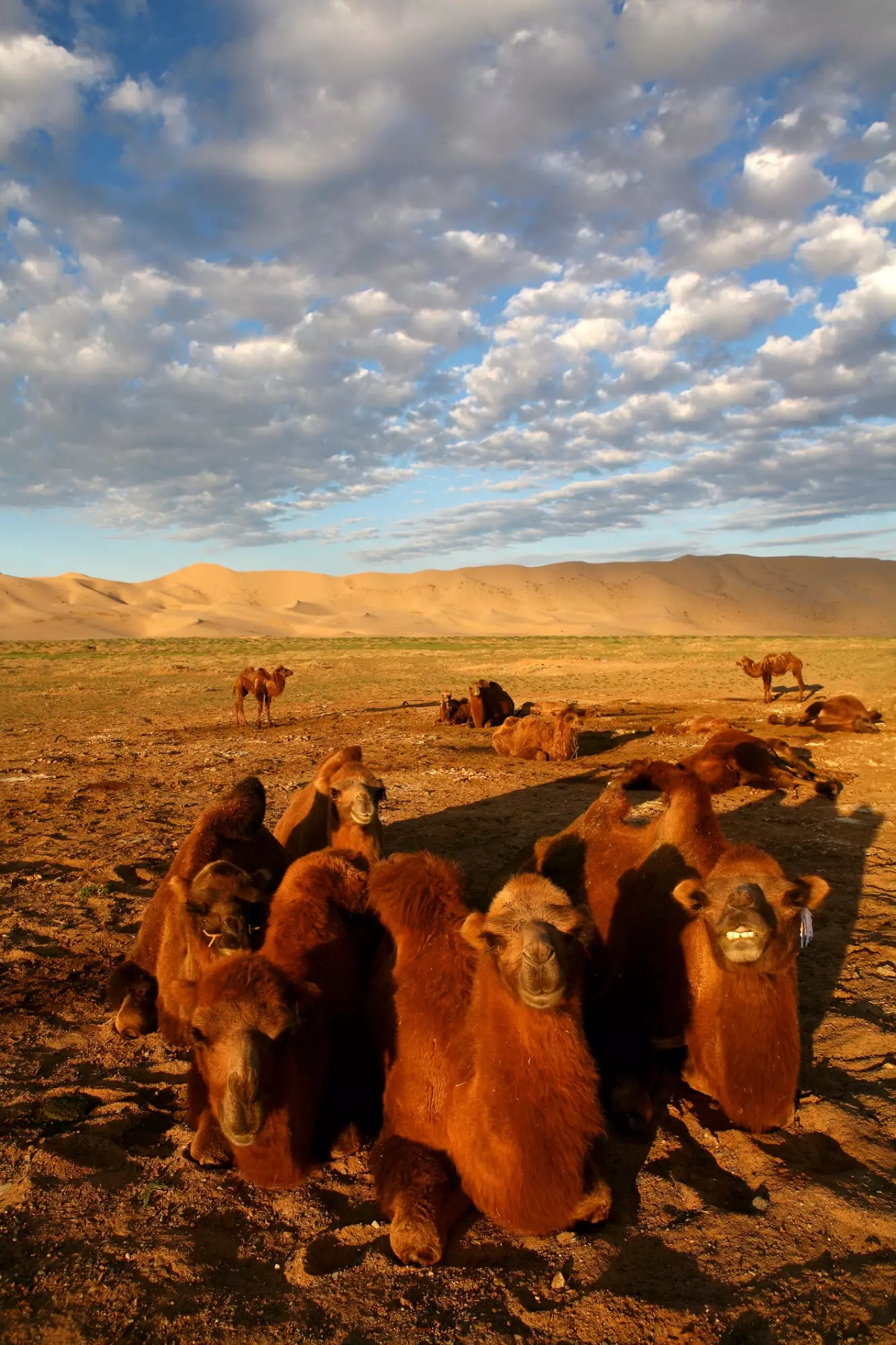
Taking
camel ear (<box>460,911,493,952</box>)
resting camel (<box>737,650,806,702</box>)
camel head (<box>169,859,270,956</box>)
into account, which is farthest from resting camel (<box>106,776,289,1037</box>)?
resting camel (<box>737,650,806,702</box>)

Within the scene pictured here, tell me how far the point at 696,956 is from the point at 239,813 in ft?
11.7

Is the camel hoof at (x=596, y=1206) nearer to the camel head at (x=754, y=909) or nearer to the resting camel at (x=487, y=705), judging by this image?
the camel head at (x=754, y=909)

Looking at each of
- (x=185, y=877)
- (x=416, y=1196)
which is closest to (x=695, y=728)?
(x=185, y=877)

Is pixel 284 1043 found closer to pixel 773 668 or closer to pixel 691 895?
pixel 691 895

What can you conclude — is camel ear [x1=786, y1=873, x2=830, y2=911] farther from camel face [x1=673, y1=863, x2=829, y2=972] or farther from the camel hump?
the camel hump

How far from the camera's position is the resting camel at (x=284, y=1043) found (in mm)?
3697

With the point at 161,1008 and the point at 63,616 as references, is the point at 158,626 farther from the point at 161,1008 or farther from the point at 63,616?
the point at 161,1008

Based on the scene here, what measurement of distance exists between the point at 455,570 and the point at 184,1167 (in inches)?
7353

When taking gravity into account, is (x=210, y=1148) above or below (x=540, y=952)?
below

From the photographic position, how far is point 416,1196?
3.60 m

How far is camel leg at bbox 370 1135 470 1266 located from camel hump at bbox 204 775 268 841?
2.81 metres

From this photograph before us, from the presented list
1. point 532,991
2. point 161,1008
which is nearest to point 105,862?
point 161,1008

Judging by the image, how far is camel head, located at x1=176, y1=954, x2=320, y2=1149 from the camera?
3557 mm

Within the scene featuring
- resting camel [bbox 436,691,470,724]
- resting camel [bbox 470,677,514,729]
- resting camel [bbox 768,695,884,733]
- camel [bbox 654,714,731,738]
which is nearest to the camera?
camel [bbox 654,714,731,738]
